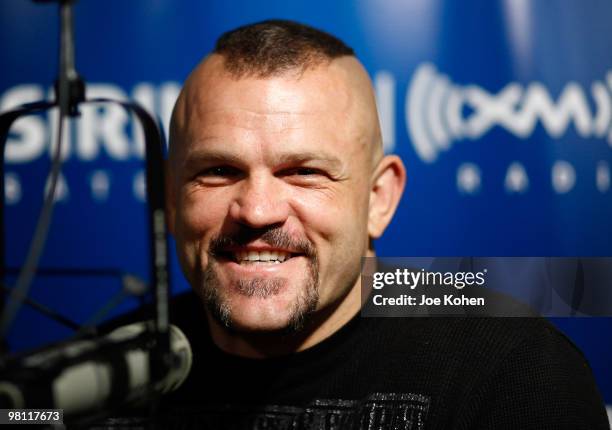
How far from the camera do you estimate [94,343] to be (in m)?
0.65

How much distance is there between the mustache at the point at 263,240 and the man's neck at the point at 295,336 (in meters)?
0.14

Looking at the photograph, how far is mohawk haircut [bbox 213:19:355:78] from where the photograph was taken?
121 cm

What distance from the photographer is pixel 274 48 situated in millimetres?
1226

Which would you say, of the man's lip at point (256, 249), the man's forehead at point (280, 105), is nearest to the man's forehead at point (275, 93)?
the man's forehead at point (280, 105)

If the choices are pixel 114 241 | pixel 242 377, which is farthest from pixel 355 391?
pixel 114 241

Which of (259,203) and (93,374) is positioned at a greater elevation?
(259,203)

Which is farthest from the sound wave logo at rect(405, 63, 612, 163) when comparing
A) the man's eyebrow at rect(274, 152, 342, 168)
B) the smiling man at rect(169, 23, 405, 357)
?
the man's eyebrow at rect(274, 152, 342, 168)

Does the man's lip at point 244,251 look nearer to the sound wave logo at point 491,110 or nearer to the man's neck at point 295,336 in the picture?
the man's neck at point 295,336

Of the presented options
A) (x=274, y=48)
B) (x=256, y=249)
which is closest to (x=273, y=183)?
(x=256, y=249)

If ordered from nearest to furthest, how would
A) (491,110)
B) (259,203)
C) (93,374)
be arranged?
(93,374)
(259,203)
(491,110)

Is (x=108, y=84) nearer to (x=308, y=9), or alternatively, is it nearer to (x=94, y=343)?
(x=308, y=9)

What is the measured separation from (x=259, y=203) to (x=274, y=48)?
0.96ft

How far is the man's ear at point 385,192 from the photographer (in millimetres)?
1351

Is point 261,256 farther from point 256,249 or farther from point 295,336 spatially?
point 295,336
